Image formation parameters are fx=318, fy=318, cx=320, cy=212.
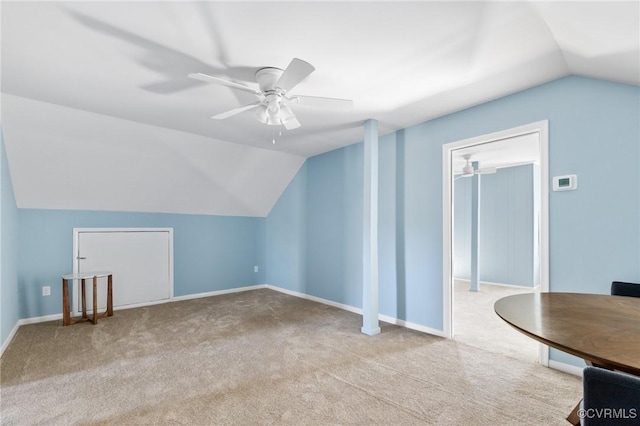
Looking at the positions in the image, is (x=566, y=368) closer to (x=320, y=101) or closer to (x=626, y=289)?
(x=626, y=289)

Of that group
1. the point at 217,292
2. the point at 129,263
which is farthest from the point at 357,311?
the point at 129,263

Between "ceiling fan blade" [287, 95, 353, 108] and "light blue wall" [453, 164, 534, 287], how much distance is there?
5.06m

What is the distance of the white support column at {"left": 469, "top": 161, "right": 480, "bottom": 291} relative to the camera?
5.75 metres

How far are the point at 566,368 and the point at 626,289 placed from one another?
38.3 inches

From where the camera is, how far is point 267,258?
604cm

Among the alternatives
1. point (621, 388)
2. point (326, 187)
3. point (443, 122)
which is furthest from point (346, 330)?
point (621, 388)

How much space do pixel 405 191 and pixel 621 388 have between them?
2995 millimetres

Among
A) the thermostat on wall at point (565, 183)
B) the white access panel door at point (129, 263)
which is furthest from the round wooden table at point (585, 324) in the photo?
the white access panel door at point (129, 263)

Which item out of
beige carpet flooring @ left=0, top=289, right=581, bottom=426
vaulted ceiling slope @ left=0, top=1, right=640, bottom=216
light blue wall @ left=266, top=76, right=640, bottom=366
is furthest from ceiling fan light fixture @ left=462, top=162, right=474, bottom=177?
beige carpet flooring @ left=0, top=289, right=581, bottom=426

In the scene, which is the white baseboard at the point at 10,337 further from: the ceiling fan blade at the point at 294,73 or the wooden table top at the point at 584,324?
the wooden table top at the point at 584,324

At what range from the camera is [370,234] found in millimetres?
3535

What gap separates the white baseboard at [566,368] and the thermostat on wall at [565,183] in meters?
1.39

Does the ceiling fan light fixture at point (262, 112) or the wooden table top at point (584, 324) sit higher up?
the ceiling fan light fixture at point (262, 112)

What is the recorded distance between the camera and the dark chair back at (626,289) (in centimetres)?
190
